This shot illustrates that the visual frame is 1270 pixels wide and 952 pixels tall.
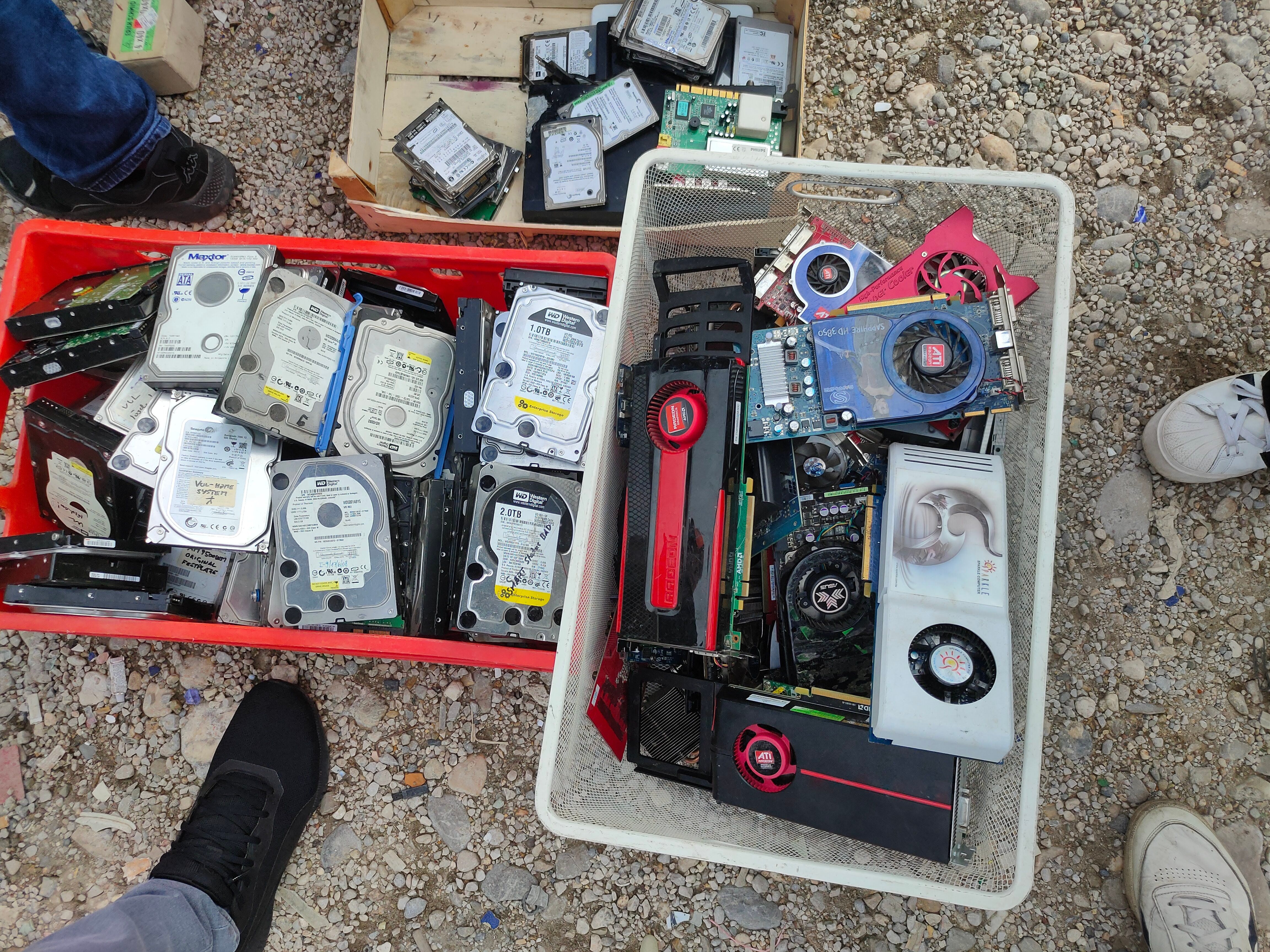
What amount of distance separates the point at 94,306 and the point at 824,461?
2.25 meters

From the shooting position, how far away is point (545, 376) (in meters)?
2.44

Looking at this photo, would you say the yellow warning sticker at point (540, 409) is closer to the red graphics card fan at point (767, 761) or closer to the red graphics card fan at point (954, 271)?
the red graphics card fan at point (954, 271)

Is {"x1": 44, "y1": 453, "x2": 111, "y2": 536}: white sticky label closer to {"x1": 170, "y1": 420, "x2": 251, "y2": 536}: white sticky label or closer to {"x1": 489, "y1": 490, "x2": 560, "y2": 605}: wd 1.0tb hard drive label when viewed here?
{"x1": 170, "y1": 420, "x2": 251, "y2": 536}: white sticky label

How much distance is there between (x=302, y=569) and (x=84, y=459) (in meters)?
0.79

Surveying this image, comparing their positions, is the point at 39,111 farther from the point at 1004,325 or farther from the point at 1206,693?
the point at 1206,693

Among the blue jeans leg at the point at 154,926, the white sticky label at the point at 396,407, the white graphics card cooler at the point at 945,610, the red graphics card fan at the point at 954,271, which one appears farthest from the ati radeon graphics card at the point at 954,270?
the blue jeans leg at the point at 154,926

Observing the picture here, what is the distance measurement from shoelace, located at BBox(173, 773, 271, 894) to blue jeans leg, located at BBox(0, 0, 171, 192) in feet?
7.43

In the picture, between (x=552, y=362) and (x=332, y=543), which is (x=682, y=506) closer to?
(x=552, y=362)

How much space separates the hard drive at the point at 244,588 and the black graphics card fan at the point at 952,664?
6.55 ft

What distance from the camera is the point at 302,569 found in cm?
244

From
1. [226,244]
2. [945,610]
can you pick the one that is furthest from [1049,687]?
[226,244]

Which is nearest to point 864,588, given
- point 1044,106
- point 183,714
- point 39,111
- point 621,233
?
point 621,233

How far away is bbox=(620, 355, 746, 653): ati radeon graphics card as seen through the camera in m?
1.85

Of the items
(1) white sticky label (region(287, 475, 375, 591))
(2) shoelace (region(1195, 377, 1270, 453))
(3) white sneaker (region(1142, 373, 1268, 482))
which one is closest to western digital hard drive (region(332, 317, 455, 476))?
(1) white sticky label (region(287, 475, 375, 591))
